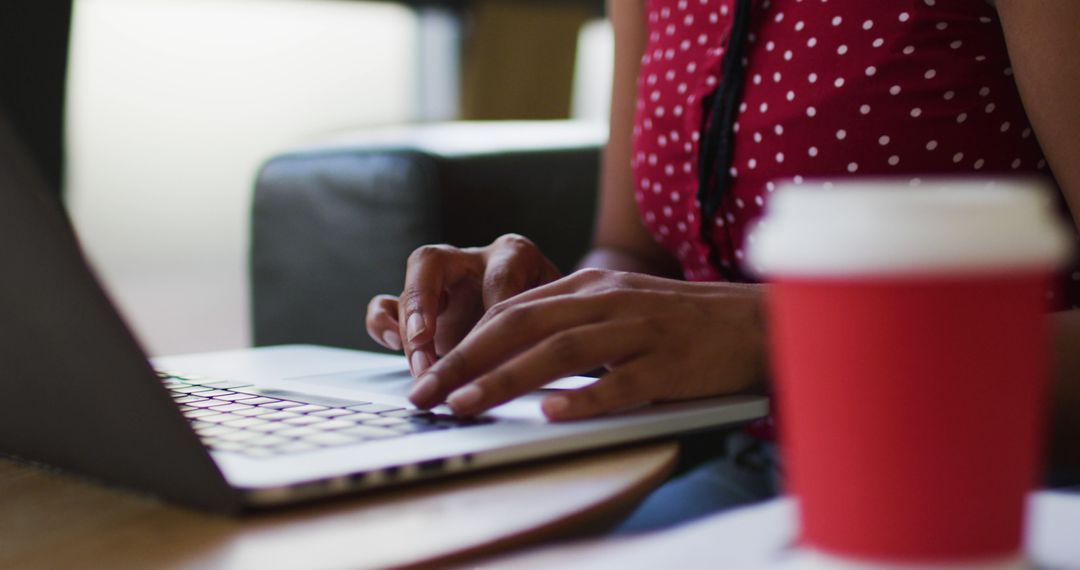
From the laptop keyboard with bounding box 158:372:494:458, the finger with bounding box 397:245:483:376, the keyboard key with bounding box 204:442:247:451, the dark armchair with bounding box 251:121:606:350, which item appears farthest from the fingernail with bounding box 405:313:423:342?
the dark armchair with bounding box 251:121:606:350

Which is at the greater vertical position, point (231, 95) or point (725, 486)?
point (231, 95)

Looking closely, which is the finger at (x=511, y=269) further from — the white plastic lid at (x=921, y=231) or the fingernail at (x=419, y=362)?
the white plastic lid at (x=921, y=231)

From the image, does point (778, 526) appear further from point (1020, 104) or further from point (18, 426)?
point (1020, 104)

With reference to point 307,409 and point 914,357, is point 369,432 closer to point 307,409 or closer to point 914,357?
point 307,409

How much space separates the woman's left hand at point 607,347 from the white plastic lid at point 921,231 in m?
0.29

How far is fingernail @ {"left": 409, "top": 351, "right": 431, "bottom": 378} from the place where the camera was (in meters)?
0.66

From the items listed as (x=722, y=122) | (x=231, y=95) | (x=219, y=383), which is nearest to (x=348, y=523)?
(x=219, y=383)

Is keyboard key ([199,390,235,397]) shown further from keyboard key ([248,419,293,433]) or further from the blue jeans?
the blue jeans

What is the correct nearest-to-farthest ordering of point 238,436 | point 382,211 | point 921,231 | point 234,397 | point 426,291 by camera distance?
point 921,231, point 238,436, point 234,397, point 426,291, point 382,211

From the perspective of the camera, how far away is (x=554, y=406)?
20.4 inches

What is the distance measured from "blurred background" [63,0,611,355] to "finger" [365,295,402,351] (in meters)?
2.07

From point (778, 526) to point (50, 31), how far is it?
1511mm

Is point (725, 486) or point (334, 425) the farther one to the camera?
point (725, 486)

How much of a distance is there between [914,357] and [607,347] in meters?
0.32
